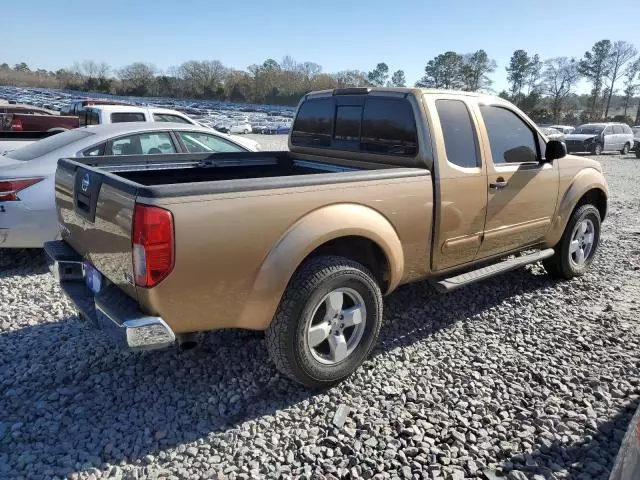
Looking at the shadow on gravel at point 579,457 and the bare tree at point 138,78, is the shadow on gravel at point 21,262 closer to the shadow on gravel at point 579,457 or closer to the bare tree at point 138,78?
the shadow on gravel at point 579,457

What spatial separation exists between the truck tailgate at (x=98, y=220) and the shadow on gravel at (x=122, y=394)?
0.84 meters

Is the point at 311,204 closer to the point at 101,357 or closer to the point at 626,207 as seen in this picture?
the point at 101,357

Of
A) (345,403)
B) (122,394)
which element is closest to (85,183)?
(122,394)

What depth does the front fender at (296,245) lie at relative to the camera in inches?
107

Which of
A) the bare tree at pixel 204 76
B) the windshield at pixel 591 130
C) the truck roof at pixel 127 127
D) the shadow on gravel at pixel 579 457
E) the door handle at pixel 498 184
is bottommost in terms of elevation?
the shadow on gravel at pixel 579 457

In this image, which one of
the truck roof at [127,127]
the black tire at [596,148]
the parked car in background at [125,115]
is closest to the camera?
the truck roof at [127,127]

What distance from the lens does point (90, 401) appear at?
3.01 m

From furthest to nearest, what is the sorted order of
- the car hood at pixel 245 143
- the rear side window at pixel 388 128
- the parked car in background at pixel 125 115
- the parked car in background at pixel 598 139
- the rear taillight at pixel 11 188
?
the parked car in background at pixel 598 139 → the parked car in background at pixel 125 115 → the car hood at pixel 245 143 → the rear taillight at pixel 11 188 → the rear side window at pixel 388 128

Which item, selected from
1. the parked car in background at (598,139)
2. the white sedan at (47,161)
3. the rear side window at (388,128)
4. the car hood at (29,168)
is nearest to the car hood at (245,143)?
the white sedan at (47,161)

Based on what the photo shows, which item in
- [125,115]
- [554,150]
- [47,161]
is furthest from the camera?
[125,115]

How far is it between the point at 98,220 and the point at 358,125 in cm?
231

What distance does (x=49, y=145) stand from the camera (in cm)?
538

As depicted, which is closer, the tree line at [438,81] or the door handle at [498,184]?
the door handle at [498,184]

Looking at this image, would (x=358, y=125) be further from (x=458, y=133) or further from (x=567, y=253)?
(x=567, y=253)
